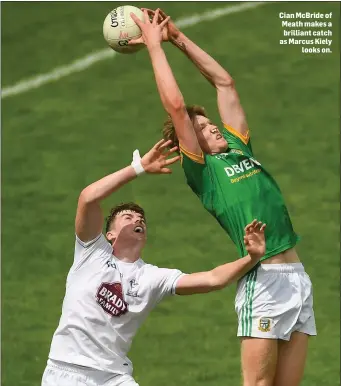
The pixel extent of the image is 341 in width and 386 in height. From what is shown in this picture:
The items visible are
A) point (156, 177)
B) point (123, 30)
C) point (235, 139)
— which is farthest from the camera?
point (156, 177)

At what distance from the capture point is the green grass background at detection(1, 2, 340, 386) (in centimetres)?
1504

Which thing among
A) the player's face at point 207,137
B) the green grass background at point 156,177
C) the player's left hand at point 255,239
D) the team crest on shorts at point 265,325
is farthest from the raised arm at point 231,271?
the green grass background at point 156,177

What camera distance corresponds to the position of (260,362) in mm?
10516

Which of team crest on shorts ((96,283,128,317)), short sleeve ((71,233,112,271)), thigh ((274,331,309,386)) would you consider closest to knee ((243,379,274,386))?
thigh ((274,331,309,386))

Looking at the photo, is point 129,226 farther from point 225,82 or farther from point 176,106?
point 225,82

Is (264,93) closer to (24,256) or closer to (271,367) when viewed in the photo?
(24,256)

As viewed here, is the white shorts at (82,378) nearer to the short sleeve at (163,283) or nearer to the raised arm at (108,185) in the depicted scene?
the short sleeve at (163,283)

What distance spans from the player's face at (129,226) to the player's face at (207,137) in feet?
2.88

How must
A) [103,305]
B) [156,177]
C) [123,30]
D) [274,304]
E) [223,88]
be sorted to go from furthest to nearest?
1. [156,177]
2. [123,30]
3. [223,88]
4. [103,305]
5. [274,304]

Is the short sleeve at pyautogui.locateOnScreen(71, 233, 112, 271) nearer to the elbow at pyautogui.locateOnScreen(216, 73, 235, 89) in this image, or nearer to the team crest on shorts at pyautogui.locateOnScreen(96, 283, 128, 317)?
the team crest on shorts at pyautogui.locateOnScreen(96, 283, 128, 317)

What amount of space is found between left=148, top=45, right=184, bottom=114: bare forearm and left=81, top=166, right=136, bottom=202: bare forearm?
0.67 metres

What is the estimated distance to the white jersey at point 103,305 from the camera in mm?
10867

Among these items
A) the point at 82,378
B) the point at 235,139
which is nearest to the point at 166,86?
the point at 235,139

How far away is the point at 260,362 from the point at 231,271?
2.69ft
